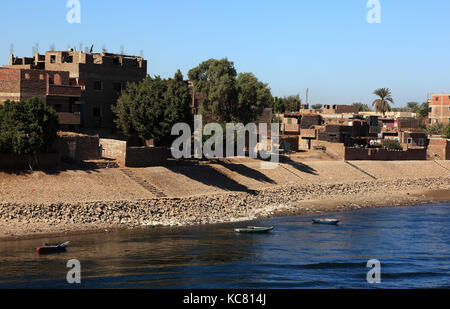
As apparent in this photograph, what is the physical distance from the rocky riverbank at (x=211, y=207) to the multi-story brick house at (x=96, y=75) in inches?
829

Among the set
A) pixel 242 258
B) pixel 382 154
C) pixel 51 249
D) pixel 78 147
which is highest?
pixel 78 147

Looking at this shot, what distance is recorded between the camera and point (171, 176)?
6488cm

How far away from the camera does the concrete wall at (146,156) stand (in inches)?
2558

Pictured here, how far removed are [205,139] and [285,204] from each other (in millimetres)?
13266

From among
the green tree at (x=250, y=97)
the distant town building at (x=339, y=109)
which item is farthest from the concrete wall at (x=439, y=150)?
the green tree at (x=250, y=97)

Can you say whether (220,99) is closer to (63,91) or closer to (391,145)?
(63,91)

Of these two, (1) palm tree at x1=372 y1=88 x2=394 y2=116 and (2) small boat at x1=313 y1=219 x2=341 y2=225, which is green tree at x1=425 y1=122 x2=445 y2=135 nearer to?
(1) palm tree at x1=372 y1=88 x2=394 y2=116

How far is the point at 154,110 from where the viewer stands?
6731 cm

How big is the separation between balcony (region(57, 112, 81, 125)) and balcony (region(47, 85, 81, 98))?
6.86 ft

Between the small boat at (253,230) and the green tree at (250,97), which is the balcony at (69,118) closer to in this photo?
the green tree at (250,97)

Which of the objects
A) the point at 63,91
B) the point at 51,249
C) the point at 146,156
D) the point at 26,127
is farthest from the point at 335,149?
the point at 51,249

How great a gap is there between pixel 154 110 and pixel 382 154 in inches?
1525

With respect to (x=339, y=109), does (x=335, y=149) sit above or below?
below
